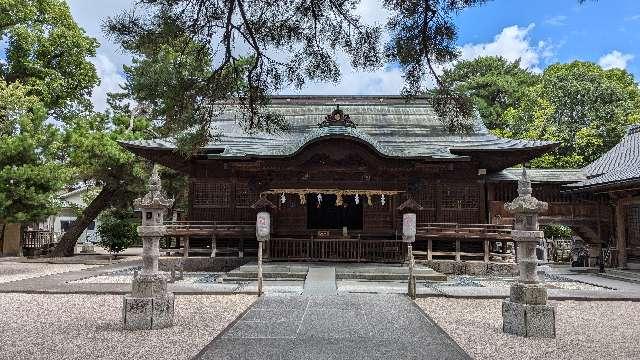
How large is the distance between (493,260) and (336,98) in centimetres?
1107

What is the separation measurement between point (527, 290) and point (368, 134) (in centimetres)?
1284

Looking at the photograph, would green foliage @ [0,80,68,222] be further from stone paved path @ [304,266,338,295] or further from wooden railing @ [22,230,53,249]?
stone paved path @ [304,266,338,295]

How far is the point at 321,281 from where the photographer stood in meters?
13.6

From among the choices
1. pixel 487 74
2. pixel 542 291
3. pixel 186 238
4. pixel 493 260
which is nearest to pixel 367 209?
pixel 493 260

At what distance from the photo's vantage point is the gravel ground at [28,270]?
16.4 metres

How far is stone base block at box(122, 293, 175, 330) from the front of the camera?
7.96 metres

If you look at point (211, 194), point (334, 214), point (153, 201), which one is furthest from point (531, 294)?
point (211, 194)

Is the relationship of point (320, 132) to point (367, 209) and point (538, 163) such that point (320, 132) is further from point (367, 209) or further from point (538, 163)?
point (538, 163)

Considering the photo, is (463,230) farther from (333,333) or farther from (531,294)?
(333,333)

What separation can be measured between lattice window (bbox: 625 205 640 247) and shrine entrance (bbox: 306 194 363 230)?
10536 mm

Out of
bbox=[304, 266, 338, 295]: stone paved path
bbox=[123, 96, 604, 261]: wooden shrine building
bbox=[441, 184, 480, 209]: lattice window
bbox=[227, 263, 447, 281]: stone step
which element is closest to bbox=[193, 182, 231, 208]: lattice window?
bbox=[123, 96, 604, 261]: wooden shrine building

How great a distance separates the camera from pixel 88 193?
1379 inches

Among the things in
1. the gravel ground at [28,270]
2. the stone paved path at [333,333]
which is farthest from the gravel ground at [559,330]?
the gravel ground at [28,270]

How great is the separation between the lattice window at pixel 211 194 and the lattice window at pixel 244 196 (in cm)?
40
